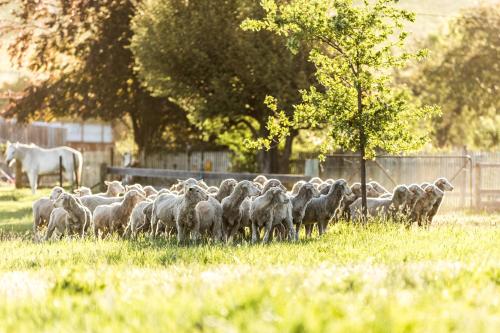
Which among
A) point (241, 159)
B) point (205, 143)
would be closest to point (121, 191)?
point (241, 159)

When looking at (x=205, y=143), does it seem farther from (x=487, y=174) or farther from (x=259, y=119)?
(x=487, y=174)

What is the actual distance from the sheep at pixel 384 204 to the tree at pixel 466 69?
32.8 meters

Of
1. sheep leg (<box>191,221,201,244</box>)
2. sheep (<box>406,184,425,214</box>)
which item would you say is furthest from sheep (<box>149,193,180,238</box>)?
sheep (<box>406,184,425,214</box>)

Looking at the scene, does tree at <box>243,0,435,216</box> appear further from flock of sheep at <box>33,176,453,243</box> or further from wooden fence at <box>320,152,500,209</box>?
wooden fence at <box>320,152,500,209</box>

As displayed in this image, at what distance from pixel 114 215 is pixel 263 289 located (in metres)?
11.3

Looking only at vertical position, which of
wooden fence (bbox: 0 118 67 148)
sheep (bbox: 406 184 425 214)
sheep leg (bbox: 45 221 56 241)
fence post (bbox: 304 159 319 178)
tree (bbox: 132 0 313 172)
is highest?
tree (bbox: 132 0 313 172)

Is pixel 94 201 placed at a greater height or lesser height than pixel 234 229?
greater

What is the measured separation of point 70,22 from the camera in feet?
136

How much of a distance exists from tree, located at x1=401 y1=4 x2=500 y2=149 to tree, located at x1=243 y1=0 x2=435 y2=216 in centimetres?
3330

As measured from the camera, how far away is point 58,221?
17.3 metres

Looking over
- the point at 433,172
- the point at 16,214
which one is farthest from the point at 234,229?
the point at 433,172

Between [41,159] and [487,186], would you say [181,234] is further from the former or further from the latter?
[41,159]

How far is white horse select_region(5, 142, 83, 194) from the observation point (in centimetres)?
3778

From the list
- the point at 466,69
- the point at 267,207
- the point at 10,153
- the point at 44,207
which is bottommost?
the point at 44,207
